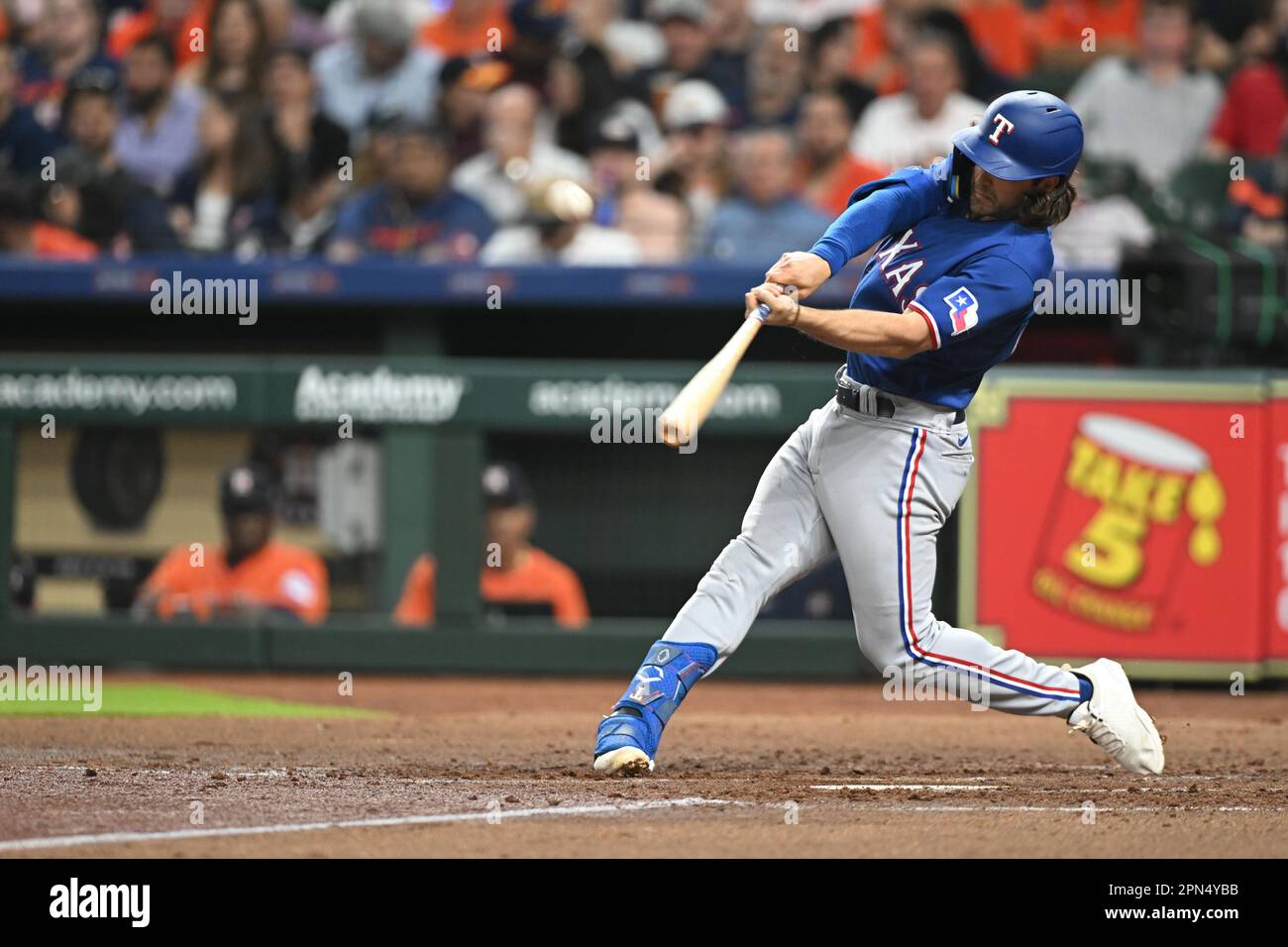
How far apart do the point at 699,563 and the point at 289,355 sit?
7.06 ft

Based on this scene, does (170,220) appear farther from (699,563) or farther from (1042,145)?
(1042,145)

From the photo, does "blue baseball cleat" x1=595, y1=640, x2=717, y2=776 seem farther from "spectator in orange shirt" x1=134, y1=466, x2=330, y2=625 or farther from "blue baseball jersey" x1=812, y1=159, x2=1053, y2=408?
"spectator in orange shirt" x1=134, y1=466, x2=330, y2=625

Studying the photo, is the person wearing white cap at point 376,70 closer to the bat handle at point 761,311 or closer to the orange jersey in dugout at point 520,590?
the orange jersey in dugout at point 520,590

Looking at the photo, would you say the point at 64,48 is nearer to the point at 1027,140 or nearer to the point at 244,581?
the point at 244,581

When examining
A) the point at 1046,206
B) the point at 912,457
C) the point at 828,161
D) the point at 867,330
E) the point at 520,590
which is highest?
the point at 828,161

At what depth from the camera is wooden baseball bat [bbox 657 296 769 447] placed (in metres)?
3.79

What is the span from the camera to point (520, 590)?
7.95 m

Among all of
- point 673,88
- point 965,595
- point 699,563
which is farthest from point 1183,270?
point 673,88

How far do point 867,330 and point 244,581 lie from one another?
15.1 ft

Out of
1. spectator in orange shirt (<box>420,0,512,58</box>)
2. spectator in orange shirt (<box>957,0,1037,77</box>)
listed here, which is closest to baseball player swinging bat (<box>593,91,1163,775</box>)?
spectator in orange shirt (<box>957,0,1037,77</box>)

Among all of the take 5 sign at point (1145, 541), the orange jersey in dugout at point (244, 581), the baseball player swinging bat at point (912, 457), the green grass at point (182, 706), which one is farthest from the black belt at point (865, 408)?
the orange jersey in dugout at point (244, 581)

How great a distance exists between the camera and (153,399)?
802 cm

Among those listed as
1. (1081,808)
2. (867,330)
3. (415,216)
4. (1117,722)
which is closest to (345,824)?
(867,330)

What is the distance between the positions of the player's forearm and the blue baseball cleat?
3.09 ft
